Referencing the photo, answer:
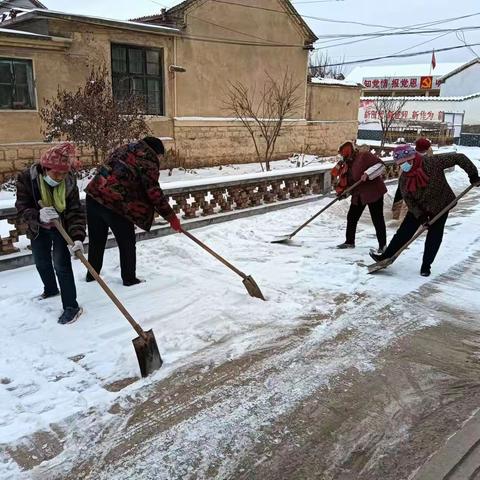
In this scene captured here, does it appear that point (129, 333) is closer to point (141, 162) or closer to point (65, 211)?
point (65, 211)

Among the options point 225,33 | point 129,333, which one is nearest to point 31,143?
point 225,33

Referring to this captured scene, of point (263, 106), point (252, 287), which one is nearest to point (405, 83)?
point (263, 106)

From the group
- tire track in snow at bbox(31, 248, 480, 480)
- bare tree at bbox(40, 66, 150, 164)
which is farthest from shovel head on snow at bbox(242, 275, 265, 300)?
bare tree at bbox(40, 66, 150, 164)

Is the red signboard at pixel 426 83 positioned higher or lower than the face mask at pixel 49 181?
higher

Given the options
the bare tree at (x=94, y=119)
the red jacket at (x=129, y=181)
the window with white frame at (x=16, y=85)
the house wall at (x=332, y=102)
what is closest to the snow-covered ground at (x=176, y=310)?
the red jacket at (x=129, y=181)

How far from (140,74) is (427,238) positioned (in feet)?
33.5

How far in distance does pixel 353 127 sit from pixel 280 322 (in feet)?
58.5

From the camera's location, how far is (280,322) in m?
4.16

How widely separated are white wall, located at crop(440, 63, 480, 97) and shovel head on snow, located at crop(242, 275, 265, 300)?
39056mm

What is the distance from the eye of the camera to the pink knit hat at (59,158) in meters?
3.80

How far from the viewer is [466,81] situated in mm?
38156

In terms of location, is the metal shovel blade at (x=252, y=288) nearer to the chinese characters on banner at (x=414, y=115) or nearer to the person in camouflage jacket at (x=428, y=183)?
the person in camouflage jacket at (x=428, y=183)

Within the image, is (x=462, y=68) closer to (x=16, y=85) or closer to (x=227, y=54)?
(x=227, y=54)

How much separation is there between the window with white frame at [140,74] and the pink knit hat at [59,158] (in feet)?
30.3
